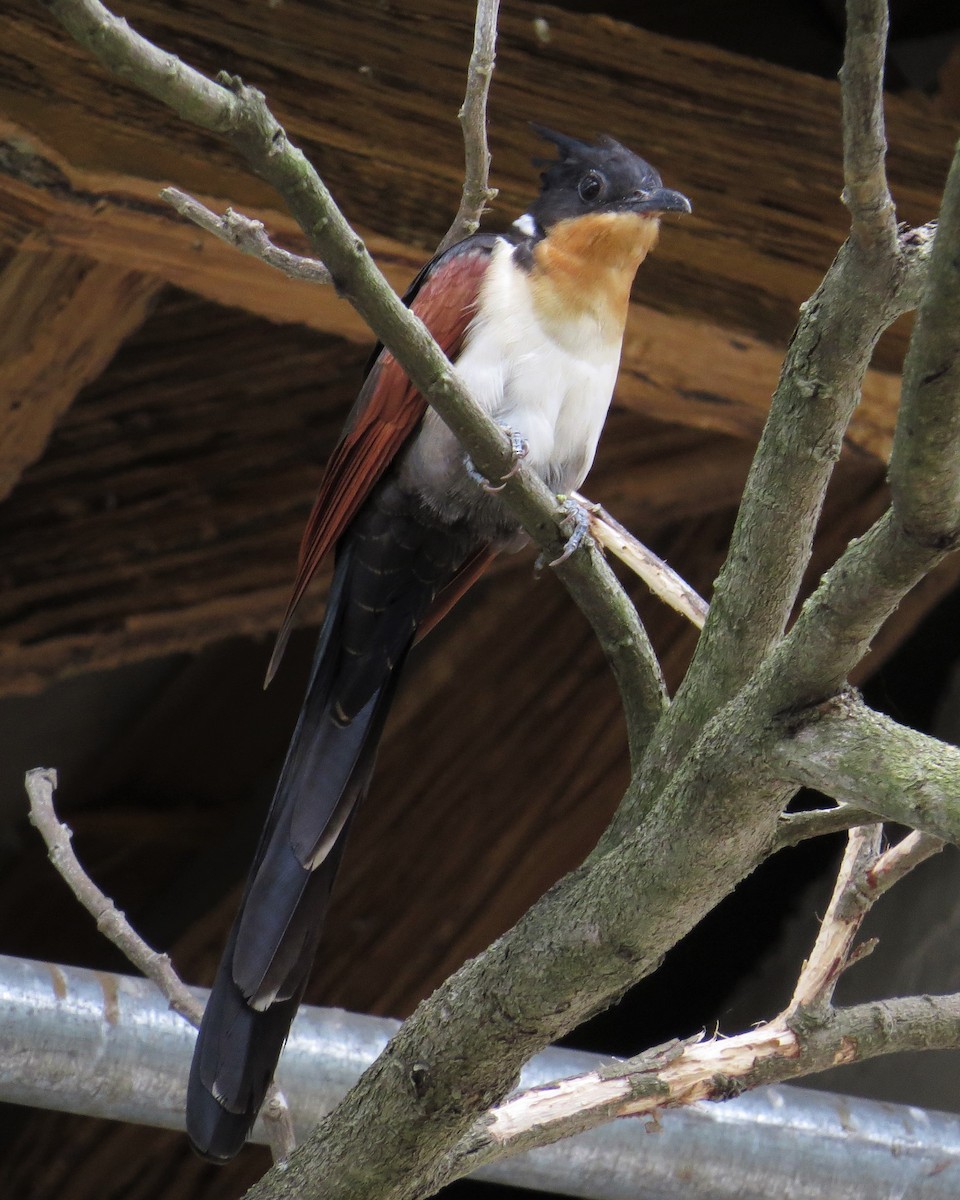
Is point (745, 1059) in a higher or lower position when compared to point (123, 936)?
lower

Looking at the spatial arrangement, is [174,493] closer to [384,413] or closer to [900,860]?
[384,413]

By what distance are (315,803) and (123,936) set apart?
371 mm

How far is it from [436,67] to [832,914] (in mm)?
1302

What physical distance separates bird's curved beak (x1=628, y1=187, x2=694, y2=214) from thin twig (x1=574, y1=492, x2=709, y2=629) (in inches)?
19.5

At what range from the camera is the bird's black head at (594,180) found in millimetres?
2246

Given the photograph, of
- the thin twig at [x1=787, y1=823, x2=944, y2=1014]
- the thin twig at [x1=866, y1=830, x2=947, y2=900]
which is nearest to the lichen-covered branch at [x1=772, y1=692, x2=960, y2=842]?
the thin twig at [x1=866, y1=830, x2=947, y2=900]

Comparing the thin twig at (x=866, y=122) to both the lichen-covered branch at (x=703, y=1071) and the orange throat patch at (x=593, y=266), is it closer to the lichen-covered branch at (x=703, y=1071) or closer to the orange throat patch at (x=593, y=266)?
the lichen-covered branch at (x=703, y=1071)

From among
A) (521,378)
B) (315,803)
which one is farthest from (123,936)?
(521,378)

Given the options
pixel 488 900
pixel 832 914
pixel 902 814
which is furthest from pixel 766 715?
pixel 488 900

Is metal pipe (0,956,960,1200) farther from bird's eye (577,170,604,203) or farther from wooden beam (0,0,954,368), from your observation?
bird's eye (577,170,604,203)

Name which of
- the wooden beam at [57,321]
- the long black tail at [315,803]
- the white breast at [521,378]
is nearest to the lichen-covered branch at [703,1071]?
the long black tail at [315,803]

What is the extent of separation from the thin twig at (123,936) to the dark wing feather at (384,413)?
19.5 inches

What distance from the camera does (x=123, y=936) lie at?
1.58m

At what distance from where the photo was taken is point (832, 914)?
160 cm
